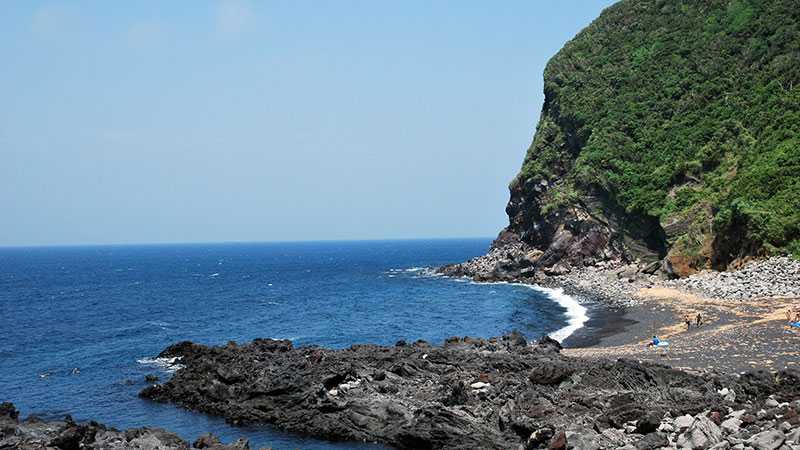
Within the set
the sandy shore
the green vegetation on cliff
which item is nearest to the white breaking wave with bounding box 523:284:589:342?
the sandy shore

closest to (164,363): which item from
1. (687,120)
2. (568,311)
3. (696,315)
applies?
(568,311)

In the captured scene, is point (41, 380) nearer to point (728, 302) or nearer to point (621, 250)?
point (728, 302)

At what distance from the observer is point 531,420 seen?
23.8 metres

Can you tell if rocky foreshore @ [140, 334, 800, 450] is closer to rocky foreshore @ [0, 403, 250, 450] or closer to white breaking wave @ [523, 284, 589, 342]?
rocky foreshore @ [0, 403, 250, 450]

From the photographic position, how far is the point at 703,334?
127 ft

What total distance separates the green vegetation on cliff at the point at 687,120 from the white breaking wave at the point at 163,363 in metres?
47.5

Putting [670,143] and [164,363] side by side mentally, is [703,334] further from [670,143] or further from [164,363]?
[670,143]

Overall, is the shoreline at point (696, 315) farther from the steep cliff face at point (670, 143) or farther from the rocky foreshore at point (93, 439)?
the rocky foreshore at point (93, 439)

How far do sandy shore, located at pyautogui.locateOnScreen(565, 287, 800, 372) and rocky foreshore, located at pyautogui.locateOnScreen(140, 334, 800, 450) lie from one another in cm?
401

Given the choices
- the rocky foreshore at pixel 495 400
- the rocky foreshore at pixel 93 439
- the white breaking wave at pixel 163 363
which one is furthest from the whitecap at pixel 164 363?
the rocky foreshore at pixel 93 439

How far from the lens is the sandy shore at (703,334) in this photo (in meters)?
31.6

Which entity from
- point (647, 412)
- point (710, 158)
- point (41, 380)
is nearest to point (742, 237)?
point (710, 158)

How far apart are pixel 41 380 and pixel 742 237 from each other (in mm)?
56120

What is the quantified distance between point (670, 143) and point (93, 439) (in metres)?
77.4
